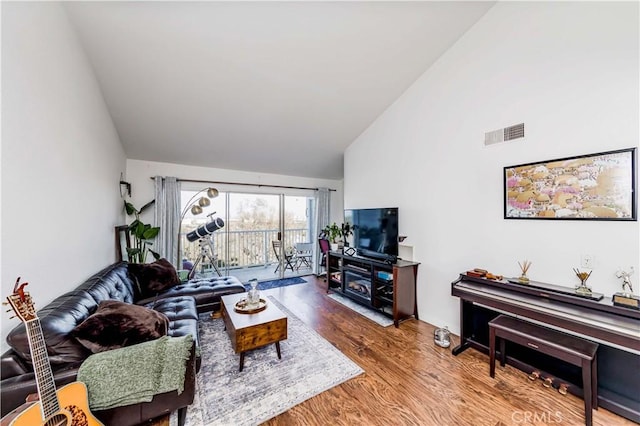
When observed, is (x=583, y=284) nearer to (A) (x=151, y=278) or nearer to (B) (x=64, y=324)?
(B) (x=64, y=324)

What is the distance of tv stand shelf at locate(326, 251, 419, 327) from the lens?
2961 millimetres

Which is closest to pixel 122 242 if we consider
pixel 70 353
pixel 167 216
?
pixel 167 216

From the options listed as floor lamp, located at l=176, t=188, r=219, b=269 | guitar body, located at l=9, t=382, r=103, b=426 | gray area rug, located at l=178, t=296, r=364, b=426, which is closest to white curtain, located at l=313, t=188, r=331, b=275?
floor lamp, located at l=176, t=188, r=219, b=269

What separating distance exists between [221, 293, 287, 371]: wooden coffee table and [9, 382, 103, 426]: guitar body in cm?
92

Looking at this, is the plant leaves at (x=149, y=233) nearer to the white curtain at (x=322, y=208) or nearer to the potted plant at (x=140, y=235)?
the potted plant at (x=140, y=235)

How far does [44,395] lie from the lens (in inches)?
41.8

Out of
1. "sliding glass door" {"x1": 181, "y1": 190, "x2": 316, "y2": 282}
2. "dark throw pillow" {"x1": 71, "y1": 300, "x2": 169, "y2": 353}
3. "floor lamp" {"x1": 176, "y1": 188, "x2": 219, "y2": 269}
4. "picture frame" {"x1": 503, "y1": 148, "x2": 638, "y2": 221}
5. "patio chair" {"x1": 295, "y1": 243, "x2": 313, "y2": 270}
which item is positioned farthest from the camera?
"patio chair" {"x1": 295, "y1": 243, "x2": 313, "y2": 270}

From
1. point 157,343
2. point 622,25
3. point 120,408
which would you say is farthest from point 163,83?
point 622,25

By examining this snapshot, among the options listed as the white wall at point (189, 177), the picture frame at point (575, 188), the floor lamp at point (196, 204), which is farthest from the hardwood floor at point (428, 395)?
the white wall at point (189, 177)

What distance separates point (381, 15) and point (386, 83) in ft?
2.99

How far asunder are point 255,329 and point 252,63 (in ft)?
8.76

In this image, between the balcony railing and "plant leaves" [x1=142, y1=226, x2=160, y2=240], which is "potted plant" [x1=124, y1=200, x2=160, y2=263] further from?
the balcony railing

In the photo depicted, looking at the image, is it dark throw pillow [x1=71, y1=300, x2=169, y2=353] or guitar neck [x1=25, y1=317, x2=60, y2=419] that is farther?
dark throw pillow [x1=71, y1=300, x2=169, y2=353]

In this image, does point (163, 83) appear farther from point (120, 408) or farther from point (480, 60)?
point (480, 60)
